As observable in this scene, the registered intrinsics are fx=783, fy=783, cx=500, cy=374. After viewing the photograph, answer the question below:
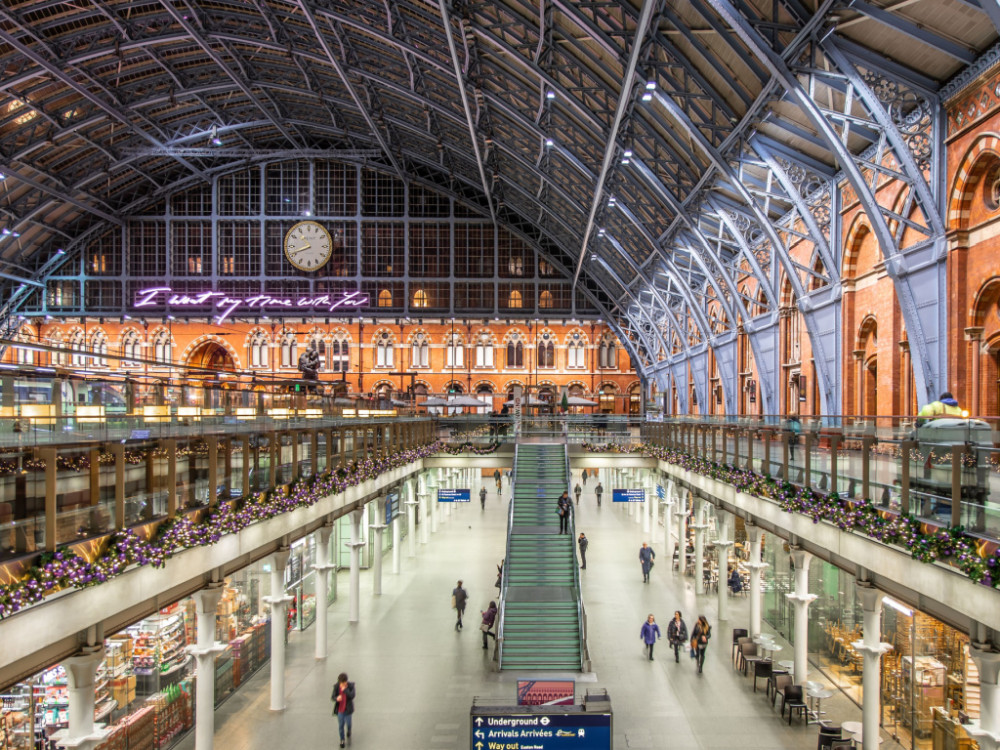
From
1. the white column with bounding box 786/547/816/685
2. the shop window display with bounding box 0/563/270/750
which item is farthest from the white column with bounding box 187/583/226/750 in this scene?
the white column with bounding box 786/547/816/685

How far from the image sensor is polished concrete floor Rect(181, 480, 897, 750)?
15047mm

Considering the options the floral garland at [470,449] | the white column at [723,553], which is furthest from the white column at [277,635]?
the floral garland at [470,449]

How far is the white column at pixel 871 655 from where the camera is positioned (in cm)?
1280

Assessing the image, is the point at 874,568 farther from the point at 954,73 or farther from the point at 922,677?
the point at 954,73

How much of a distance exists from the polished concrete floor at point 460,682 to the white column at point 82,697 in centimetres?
523

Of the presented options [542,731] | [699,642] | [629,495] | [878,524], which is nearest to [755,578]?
[699,642]

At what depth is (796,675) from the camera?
57.5 ft

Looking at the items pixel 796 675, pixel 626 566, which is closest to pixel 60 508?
pixel 796 675

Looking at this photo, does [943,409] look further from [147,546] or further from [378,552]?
[378,552]

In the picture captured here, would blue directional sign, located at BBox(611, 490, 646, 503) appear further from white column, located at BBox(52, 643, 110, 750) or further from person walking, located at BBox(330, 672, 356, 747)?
white column, located at BBox(52, 643, 110, 750)

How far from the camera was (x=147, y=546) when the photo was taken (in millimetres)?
10273

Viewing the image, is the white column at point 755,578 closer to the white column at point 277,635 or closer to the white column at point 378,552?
the white column at point 277,635

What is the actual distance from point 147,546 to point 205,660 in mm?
4029

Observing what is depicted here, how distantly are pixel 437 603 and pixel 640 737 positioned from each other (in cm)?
1242
